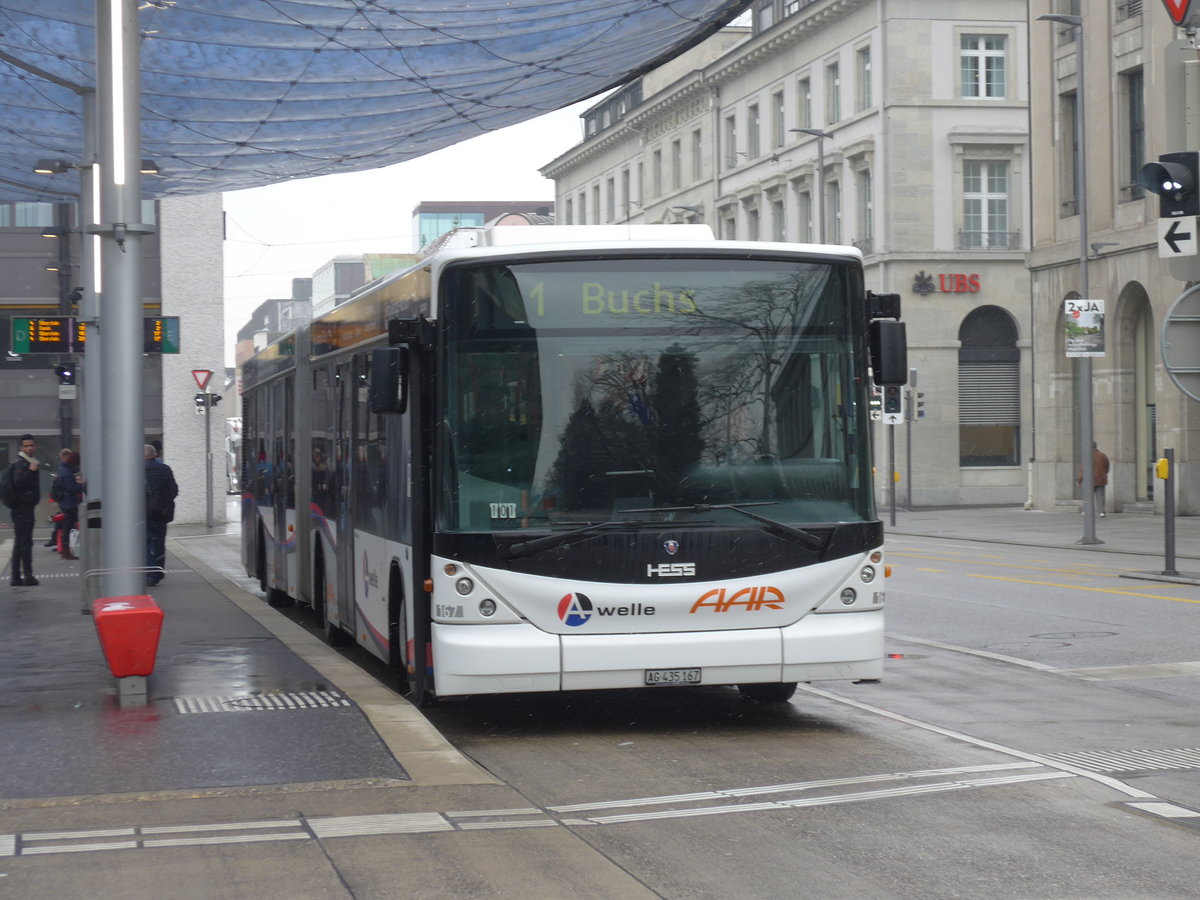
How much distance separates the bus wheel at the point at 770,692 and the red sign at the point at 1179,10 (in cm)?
951

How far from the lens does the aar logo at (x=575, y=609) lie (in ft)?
30.7

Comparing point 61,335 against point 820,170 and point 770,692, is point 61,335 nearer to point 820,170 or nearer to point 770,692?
point 770,692

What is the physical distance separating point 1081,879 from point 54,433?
120ft

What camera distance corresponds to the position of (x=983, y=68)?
5378 centimetres

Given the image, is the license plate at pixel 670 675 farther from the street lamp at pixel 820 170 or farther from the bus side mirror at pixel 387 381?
the street lamp at pixel 820 170

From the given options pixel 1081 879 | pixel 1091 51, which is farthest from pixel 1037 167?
pixel 1081 879

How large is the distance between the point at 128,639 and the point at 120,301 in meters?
2.23

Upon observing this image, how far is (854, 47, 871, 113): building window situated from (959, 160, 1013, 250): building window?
12.3 feet

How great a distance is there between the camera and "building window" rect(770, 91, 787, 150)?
2409 inches

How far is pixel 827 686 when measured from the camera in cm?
1162

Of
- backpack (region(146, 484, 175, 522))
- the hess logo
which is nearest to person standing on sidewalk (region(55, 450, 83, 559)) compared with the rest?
backpack (region(146, 484, 175, 522))

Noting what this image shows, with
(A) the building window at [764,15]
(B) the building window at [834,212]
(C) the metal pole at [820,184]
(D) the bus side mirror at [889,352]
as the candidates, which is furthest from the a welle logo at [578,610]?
(A) the building window at [764,15]

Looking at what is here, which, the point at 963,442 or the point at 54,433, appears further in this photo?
the point at 963,442

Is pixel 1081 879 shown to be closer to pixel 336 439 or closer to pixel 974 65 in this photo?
pixel 336 439
